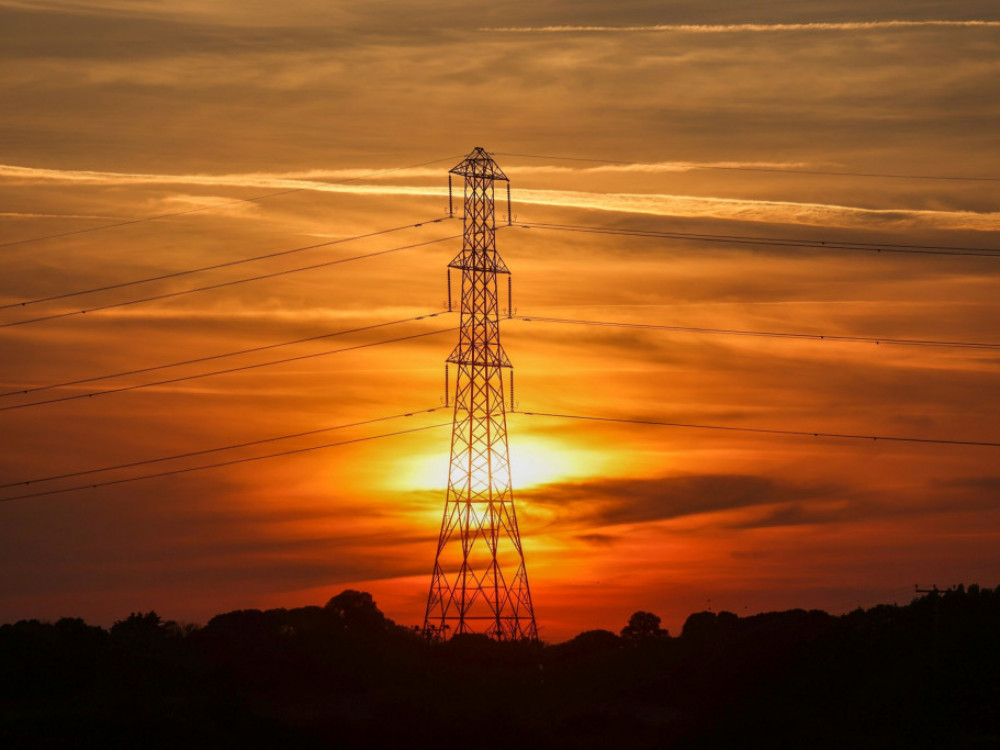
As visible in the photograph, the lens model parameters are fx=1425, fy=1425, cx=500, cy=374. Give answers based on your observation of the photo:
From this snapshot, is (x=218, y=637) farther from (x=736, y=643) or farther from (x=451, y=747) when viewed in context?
(x=736, y=643)

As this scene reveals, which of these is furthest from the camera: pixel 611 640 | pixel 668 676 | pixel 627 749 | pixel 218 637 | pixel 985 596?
pixel 611 640

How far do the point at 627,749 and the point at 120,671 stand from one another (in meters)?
34.2

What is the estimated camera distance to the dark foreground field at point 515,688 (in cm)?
8000

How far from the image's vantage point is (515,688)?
9856 centimetres

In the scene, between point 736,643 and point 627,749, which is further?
point 736,643

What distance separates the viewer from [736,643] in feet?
324

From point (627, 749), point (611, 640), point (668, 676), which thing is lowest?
point (627, 749)

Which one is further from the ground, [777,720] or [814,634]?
[814,634]

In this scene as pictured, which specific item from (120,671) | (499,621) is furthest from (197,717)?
(499,621)

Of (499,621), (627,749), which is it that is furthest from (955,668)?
(499,621)

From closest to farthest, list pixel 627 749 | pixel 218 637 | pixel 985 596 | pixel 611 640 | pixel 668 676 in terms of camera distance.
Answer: pixel 627 749 → pixel 985 596 → pixel 668 676 → pixel 218 637 → pixel 611 640

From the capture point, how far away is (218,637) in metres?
107

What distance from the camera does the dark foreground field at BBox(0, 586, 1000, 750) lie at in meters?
80.0

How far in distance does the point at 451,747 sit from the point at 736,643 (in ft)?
79.3
